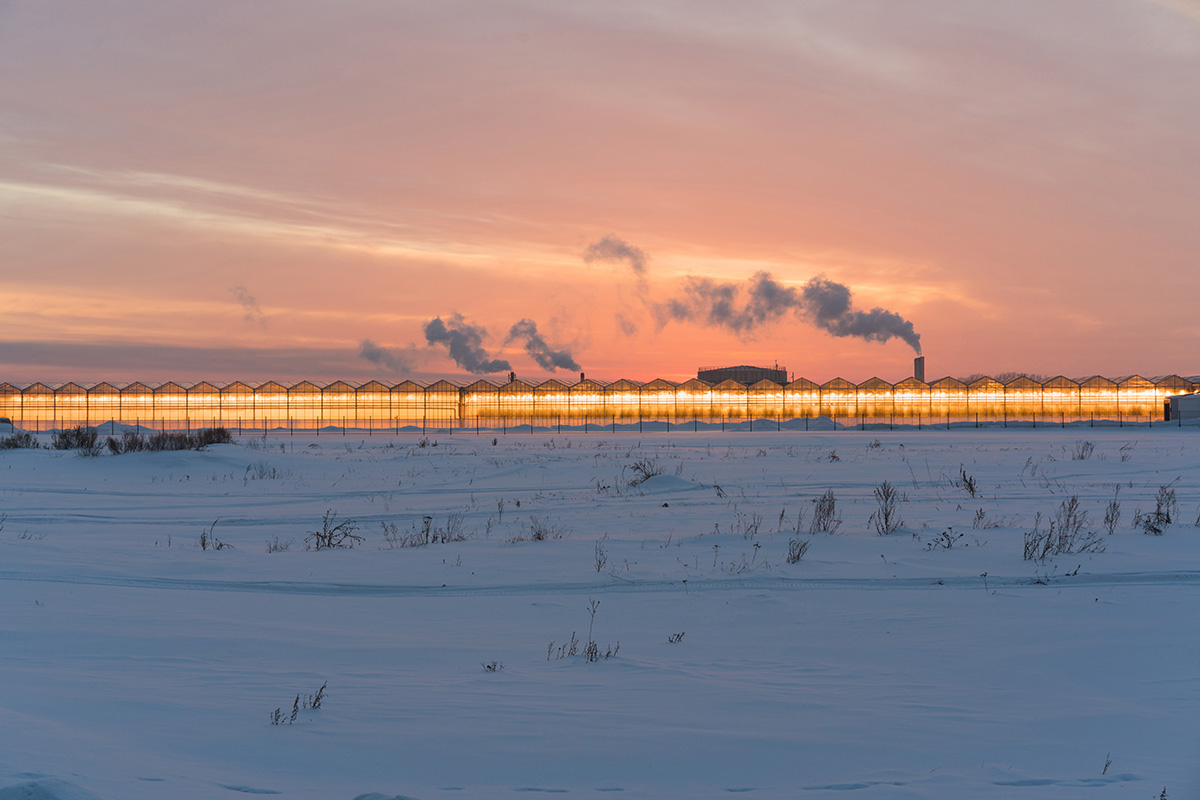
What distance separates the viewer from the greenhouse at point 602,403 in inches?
2630

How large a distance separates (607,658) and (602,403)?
203 feet

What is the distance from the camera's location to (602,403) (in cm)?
6881

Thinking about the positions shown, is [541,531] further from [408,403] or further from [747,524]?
[408,403]

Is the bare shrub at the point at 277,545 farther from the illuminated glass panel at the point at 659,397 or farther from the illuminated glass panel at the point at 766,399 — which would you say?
the illuminated glass panel at the point at 766,399

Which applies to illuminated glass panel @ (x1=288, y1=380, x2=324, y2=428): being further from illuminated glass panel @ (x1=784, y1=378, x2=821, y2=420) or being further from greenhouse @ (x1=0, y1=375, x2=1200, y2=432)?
illuminated glass panel @ (x1=784, y1=378, x2=821, y2=420)

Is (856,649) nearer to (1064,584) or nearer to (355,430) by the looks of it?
(1064,584)

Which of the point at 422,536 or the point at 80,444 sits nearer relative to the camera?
the point at 422,536

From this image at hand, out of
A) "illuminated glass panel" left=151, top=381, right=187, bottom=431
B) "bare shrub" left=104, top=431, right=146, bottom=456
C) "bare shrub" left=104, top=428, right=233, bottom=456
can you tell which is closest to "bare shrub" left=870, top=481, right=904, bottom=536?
"bare shrub" left=104, top=428, right=233, bottom=456

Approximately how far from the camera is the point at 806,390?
227 ft

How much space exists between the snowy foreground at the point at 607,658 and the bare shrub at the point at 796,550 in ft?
0.38

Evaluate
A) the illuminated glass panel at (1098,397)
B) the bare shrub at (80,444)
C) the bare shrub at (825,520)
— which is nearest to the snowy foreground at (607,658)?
the bare shrub at (825,520)

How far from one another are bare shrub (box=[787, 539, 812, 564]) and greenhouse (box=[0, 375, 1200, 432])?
180 ft

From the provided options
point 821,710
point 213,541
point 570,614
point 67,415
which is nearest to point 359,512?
point 213,541

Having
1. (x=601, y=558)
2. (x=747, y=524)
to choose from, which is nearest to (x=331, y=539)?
(x=601, y=558)
